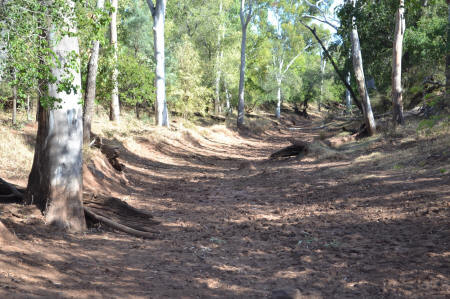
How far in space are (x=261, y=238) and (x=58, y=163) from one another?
349cm

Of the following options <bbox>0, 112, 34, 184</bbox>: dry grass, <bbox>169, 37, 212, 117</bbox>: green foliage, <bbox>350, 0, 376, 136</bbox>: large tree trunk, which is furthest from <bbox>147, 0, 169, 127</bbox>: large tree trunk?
<bbox>350, 0, 376, 136</bbox>: large tree trunk

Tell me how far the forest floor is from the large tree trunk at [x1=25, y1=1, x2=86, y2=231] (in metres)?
0.24

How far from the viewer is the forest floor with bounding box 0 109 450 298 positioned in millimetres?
4289

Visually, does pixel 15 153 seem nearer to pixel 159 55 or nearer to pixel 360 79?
pixel 159 55

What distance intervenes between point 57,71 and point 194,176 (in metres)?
8.20

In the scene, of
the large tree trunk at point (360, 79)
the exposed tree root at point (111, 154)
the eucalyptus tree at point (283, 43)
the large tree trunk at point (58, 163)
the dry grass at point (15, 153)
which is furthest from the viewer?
the eucalyptus tree at point (283, 43)

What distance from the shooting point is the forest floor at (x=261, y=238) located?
4.29m

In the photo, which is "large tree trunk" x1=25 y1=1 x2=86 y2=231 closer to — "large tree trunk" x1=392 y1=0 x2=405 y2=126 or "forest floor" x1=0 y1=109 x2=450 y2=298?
"forest floor" x1=0 y1=109 x2=450 y2=298

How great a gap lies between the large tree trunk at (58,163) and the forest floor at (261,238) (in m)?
0.24

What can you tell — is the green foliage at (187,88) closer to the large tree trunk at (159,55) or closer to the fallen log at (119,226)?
the large tree trunk at (159,55)

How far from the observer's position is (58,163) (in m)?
6.00

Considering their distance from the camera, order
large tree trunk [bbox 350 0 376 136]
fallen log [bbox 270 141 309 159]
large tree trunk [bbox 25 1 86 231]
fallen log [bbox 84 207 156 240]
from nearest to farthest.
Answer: large tree trunk [bbox 25 1 86 231] → fallen log [bbox 84 207 156 240] → fallen log [bbox 270 141 309 159] → large tree trunk [bbox 350 0 376 136]

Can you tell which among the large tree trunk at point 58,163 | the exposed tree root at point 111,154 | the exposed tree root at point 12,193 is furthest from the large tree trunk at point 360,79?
the exposed tree root at point 12,193

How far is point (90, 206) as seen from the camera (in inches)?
280
